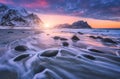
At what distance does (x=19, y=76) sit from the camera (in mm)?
4168

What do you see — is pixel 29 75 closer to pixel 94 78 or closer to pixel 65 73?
pixel 65 73

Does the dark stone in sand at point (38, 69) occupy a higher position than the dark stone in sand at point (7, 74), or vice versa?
the dark stone in sand at point (38, 69)

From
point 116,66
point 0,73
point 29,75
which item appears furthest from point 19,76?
point 116,66

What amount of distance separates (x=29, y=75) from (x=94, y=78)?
6.85 ft

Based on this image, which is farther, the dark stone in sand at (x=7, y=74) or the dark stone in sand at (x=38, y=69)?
the dark stone in sand at (x=38, y=69)

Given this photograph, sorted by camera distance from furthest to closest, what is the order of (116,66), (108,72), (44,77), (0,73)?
(116,66), (108,72), (0,73), (44,77)

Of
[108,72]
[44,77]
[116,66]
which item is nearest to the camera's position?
[44,77]

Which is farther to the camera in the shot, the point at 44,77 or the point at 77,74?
the point at 77,74

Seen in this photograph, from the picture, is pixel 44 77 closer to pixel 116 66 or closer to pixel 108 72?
pixel 108 72

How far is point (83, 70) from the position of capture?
472 cm

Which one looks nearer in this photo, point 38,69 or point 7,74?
point 7,74

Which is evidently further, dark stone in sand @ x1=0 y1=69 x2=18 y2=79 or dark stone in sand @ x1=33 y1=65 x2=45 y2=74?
dark stone in sand @ x1=33 y1=65 x2=45 y2=74

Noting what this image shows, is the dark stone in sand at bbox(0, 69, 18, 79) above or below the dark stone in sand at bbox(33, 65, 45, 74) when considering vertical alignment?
below

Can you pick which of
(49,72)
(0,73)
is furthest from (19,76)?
(49,72)
